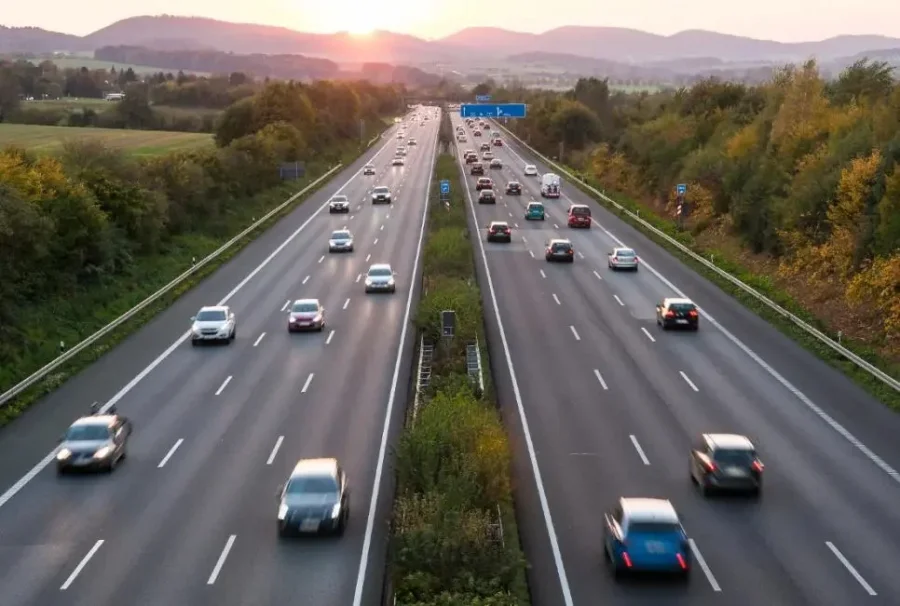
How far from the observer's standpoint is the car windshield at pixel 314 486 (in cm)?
2159

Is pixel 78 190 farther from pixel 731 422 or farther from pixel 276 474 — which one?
pixel 731 422

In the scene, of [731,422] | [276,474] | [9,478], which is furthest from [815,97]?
[9,478]

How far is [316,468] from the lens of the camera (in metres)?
22.1

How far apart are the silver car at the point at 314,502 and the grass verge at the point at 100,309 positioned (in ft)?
39.5

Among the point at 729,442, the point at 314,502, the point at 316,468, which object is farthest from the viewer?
the point at 729,442

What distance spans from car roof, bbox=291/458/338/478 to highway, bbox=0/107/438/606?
4.11 ft

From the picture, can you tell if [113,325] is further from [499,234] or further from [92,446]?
[499,234]

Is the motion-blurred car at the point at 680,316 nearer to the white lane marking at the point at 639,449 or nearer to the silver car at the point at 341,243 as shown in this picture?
the white lane marking at the point at 639,449

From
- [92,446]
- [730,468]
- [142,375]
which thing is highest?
[730,468]

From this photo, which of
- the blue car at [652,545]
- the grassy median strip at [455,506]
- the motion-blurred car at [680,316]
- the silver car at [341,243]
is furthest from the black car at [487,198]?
→ the blue car at [652,545]

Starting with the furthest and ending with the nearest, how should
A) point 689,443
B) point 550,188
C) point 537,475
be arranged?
point 550,188
point 689,443
point 537,475

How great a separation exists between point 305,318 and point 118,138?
83116mm

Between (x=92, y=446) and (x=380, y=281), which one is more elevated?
(x=92, y=446)

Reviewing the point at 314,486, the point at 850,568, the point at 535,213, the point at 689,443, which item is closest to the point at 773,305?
the point at 689,443
